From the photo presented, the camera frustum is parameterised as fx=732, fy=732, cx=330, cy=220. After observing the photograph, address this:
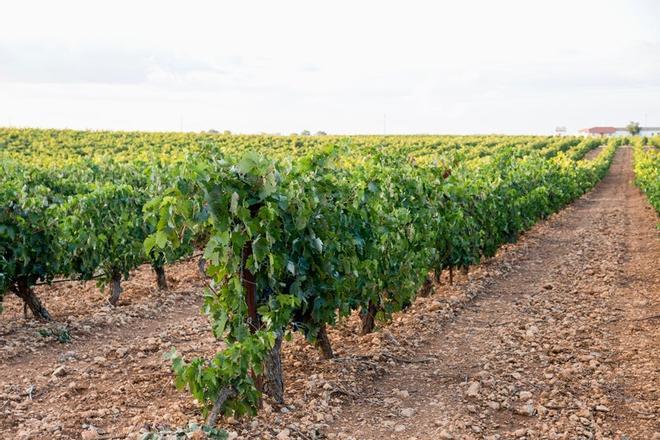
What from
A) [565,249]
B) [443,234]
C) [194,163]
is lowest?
[565,249]

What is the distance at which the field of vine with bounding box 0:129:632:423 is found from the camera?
17.5 feet

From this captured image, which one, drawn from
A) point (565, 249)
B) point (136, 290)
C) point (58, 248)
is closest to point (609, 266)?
point (565, 249)

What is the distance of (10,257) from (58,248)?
2.02ft

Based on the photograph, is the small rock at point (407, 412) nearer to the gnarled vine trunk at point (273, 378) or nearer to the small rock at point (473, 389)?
the small rock at point (473, 389)

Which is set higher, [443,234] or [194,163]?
[194,163]

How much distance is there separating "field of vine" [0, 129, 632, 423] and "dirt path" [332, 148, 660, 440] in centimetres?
82

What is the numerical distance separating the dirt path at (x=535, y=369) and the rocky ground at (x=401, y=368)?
2 cm

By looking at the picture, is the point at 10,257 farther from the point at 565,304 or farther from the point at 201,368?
the point at 565,304

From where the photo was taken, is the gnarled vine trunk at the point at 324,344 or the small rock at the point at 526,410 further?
the gnarled vine trunk at the point at 324,344

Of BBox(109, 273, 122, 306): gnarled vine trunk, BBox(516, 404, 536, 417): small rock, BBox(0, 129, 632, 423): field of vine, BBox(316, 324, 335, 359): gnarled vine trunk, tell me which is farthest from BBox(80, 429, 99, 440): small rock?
BBox(109, 273, 122, 306): gnarled vine trunk

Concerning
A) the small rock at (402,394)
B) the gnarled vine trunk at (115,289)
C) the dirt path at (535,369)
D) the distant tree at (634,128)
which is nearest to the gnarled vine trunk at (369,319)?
the dirt path at (535,369)

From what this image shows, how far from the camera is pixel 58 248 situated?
955 cm

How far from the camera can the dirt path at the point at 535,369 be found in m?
5.94

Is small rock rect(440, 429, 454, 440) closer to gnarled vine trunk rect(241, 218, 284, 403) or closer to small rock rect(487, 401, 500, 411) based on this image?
small rock rect(487, 401, 500, 411)
